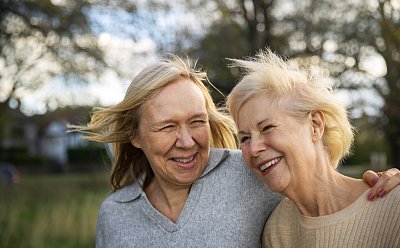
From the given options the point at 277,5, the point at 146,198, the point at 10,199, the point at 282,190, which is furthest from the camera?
the point at 10,199

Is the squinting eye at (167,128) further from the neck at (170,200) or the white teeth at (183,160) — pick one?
the neck at (170,200)

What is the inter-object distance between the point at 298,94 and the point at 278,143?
20 centimetres

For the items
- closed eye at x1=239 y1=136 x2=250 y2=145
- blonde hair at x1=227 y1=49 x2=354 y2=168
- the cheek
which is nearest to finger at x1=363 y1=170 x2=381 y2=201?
blonde hair at x1=227 y1=49 x2=354 y2=168

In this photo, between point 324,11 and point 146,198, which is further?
point 324,11

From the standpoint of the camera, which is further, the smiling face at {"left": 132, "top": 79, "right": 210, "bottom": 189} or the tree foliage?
the tree foliage

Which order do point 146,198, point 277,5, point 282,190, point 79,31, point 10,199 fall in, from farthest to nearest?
→ point 10,199 → point 277,5 → point 79,31 → point 146,198 → point 282,190

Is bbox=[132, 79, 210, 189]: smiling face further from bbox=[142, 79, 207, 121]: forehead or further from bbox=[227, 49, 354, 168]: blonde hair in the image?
bbox=[227, 49, 354, 168]: blonde hair

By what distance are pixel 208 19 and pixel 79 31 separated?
1.47 m

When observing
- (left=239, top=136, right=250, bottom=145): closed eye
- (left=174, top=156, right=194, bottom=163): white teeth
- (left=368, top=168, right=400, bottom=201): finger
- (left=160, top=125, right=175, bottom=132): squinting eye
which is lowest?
(left=174, top=156, right=194, bottom=163): white teeth

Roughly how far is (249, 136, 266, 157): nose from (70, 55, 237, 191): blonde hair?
0.52 metres

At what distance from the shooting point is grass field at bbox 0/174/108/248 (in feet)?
21.0

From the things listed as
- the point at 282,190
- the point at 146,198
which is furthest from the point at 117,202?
the point at 282,190

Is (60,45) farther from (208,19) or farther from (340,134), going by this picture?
(340,134)

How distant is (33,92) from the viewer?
7.30 meters
